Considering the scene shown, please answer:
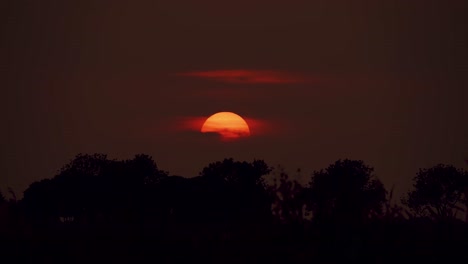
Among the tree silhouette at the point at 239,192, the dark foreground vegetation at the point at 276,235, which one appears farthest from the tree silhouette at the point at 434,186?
the dark foreground vegetation at the point at 276,235

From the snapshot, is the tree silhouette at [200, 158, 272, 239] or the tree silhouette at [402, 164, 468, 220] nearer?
the tree silhouette at [200, 158, 272, 239]

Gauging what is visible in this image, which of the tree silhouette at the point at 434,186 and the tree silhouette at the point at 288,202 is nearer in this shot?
the tree silhouette at the point at 288,202

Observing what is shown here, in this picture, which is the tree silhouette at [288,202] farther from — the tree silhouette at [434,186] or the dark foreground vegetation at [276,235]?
the tree silhouette at [434,186]

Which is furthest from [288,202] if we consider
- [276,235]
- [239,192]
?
[239,192]

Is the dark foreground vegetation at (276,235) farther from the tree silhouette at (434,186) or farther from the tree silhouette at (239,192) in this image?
the tree silhouette at (434,186)

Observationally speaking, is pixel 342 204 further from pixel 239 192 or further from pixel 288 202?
pixel 239 192

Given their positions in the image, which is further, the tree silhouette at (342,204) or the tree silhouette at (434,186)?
the tree silhouette at (434,186)

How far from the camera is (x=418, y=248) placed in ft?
57.3

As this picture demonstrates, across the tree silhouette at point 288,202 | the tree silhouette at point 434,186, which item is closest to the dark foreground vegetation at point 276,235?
the tree silhouette at point 288,202

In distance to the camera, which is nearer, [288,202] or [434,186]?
[288,202]

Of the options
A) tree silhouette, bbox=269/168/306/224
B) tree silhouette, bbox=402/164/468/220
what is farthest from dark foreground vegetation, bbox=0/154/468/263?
tree silhouette, bbox=402/164/468/220

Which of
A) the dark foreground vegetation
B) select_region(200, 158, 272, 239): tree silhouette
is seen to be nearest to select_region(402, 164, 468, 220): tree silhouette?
select_region(200, 158, 272, 239): tree silhouette

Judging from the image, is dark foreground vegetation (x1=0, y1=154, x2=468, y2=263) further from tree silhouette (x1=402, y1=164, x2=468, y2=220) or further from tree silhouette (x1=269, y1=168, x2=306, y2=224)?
tree silhouette (x1=402, y1=164, x2=468, y2=220)

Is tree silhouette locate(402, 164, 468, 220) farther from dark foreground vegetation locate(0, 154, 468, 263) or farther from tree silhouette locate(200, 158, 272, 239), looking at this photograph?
dark foreground vegetation locate(0, 154, 468, 263)
